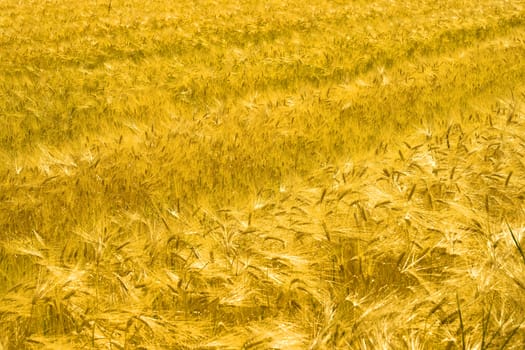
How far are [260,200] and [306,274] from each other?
62 centimetres

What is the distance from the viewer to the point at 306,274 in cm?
166

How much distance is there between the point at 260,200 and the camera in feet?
7.30

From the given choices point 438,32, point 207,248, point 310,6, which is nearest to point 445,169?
point 207,248

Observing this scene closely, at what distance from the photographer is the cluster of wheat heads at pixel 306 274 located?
135 centimetres

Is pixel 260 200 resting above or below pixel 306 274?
below

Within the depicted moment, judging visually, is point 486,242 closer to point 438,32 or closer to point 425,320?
point 425,320

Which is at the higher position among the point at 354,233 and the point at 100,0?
the point at 354,233

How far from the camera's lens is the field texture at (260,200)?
142cm

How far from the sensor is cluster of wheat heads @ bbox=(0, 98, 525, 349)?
1349mm

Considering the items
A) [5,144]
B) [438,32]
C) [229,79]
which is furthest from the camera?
[438,32]

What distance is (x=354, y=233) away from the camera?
188 cm

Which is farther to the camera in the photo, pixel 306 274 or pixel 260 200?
pixel 260 200

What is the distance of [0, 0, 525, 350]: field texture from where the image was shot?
1416mm

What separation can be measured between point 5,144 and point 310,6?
326 inches
